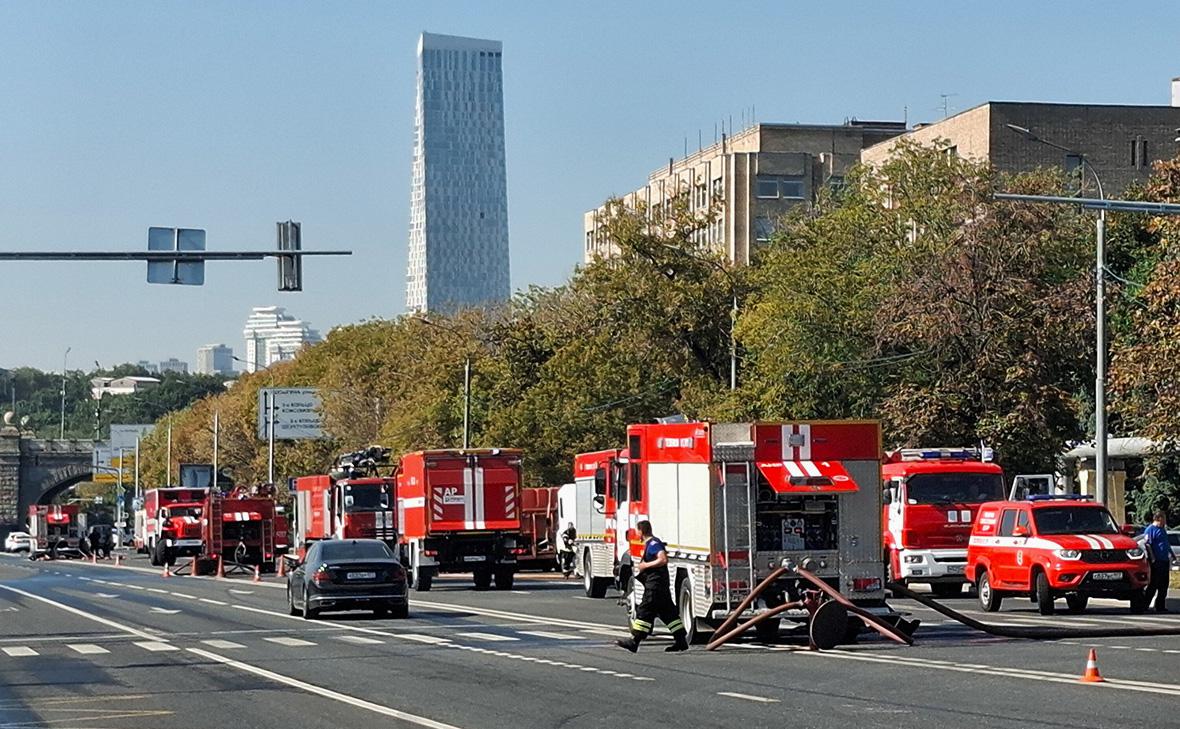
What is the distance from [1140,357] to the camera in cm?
4200

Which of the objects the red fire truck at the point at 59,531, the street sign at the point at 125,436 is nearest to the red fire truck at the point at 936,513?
the red fire truck at the point at 59,531

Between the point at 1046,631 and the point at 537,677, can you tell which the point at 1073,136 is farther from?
the point at 537,677

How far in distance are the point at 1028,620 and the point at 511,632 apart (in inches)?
308

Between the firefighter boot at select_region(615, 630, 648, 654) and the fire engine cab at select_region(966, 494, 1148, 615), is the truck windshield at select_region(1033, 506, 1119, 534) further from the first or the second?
the firefighter boot at select_region(615, 630, 648, 654)

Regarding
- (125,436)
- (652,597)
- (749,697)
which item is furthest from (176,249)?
(125,436)

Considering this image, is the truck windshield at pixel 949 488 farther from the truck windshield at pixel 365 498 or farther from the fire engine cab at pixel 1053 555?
the truck windshield at pixel 365 498

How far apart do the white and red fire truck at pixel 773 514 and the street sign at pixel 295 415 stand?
8428 cm

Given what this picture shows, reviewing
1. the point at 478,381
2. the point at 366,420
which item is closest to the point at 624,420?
the point at 478,381

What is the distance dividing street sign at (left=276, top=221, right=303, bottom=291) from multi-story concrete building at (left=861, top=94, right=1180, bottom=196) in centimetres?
6165

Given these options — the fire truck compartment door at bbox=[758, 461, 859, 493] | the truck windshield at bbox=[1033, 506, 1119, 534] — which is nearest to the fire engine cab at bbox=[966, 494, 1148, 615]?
the truck windshield at bbox=[1033, 506, 1119, 534]

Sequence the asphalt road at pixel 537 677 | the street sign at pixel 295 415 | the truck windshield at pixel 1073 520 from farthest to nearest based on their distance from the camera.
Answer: the street sign at pixel 295 415 → the truck windshield at pixel 1073 520 → the asphalt road at pixel 537 677

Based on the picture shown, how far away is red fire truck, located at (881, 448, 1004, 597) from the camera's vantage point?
38.7 metres

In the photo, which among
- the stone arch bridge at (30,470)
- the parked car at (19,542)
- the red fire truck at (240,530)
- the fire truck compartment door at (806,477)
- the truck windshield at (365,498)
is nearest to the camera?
the fire truck compartment door at (806,477)

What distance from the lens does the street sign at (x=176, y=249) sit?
31.0 m
